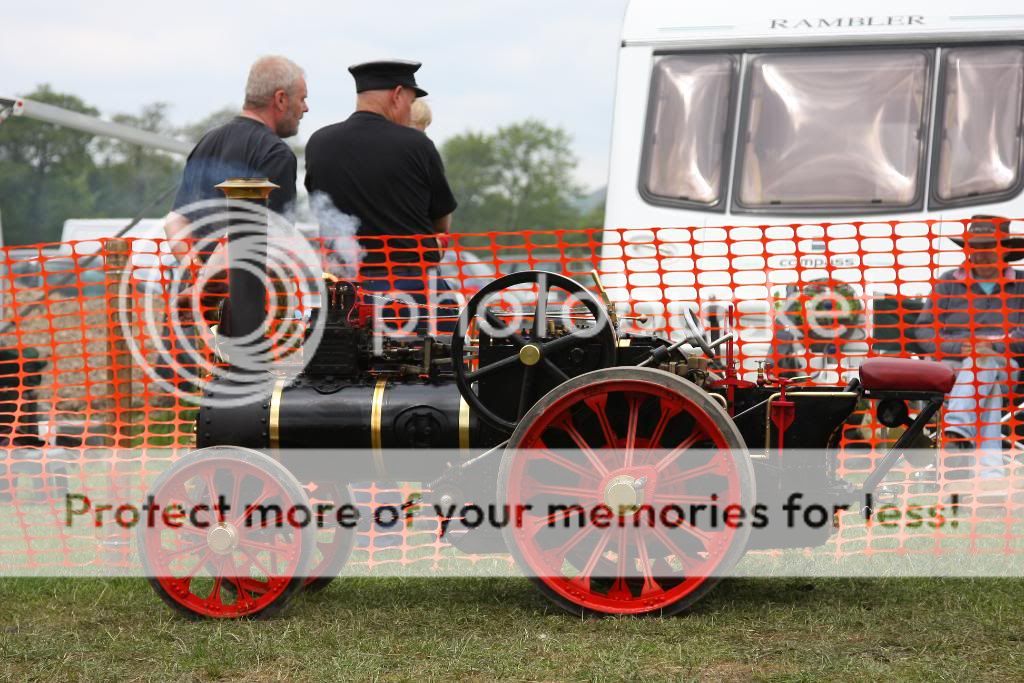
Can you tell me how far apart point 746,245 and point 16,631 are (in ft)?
19.8

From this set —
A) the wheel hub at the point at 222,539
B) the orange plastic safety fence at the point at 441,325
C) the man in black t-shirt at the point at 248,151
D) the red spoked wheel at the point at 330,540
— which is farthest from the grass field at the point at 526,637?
the man in black t-shirt at the point at 248,151

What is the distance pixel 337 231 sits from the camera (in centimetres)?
607

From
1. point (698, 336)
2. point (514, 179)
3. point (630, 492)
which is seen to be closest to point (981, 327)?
point (698, 336)

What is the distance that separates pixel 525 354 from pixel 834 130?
18.5 ft

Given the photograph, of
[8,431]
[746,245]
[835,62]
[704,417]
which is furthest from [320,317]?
[835,62]

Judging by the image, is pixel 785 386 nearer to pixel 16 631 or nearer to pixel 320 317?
→ pixel 320 317

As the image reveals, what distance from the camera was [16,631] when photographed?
4.75 meters

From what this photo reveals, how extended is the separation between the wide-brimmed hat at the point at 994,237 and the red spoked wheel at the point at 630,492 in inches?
82.4

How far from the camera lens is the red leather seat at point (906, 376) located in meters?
4.66

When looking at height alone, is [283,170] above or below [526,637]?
above

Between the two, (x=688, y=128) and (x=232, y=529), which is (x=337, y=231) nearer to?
(x=232, y=529)

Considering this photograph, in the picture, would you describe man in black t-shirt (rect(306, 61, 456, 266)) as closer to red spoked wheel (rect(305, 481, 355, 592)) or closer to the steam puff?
the steam puff

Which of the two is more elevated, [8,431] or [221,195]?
[221,195]

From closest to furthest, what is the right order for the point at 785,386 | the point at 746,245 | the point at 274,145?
1. the point at 785,386
2. the point at 274,145
3. the point at 746,245
